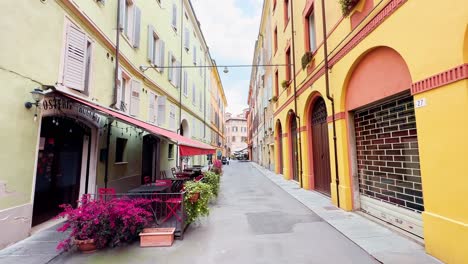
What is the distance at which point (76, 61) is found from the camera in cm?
588

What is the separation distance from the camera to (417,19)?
159 inches

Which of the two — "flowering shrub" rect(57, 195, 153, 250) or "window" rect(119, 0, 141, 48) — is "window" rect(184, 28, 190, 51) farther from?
"flowering shrub" rect(57, 195, 153, 250)

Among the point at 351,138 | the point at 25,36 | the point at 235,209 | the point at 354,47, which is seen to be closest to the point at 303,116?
the point at 351,138

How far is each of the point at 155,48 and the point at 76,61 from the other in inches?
248

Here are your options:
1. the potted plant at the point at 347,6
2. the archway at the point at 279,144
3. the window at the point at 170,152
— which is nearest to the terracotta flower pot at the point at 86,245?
the potted plant at the point at 347,6

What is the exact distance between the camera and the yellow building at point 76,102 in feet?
13.8

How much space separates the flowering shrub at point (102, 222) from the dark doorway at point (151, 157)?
7200mm

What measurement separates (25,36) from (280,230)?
648 centimetres

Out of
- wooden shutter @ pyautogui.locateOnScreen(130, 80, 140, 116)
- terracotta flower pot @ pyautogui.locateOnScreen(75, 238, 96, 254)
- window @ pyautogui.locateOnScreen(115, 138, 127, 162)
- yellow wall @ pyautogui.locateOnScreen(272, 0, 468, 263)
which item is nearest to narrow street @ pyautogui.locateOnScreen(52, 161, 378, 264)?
terracotta flower pot @ pyautogui.locateOnScreen(75, 238, 96, 254)

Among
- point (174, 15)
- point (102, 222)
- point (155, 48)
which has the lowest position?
point (102, 222)

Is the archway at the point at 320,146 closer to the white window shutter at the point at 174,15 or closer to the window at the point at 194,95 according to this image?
the white window shutter at the point at 174,15

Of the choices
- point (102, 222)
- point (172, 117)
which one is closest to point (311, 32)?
point (172, 117)

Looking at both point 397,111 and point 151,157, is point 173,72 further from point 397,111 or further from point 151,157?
point 397,111

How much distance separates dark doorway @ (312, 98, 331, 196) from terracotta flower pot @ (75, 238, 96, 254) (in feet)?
24.6
